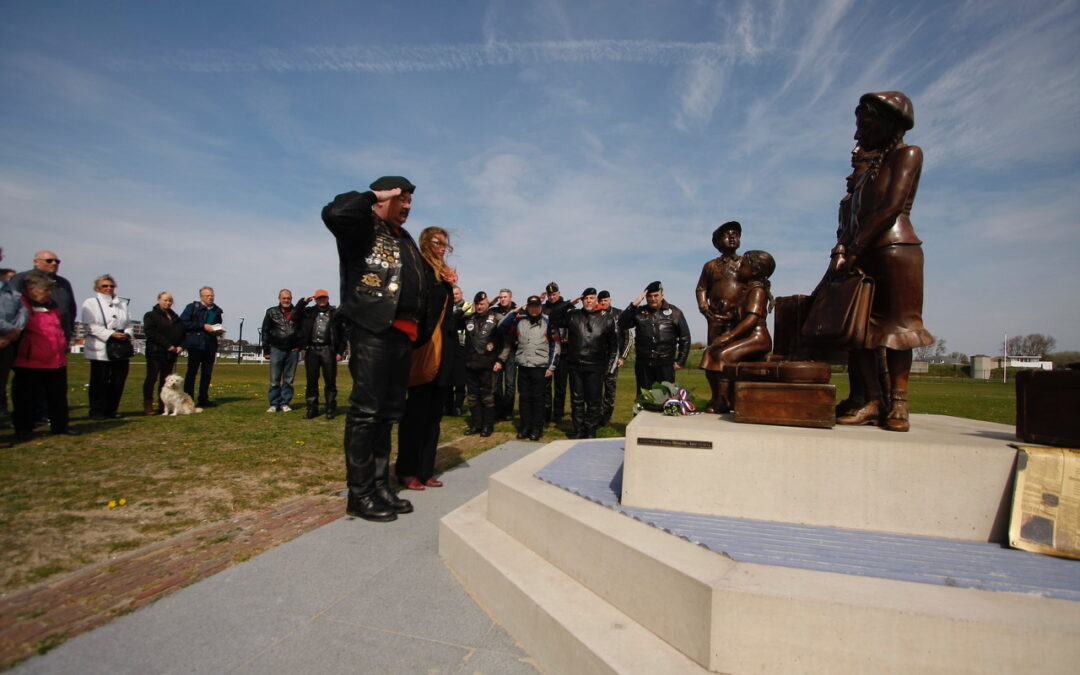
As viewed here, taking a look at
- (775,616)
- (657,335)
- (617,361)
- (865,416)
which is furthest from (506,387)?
(775,616)

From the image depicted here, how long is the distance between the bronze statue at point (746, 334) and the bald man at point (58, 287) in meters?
8.03

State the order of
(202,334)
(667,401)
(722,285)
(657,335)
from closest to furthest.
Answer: (667,401) → (722,285) → (657,335) → (202,334)

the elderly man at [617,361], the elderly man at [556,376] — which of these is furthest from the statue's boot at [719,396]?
the elderly man at [556,376]

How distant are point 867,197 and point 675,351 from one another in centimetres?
440

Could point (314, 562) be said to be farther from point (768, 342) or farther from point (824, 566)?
point (768, 342)

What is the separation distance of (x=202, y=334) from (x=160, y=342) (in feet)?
3.00

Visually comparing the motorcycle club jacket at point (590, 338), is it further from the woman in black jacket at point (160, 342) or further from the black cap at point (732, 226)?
the woman in black jacket at point (160, 342)

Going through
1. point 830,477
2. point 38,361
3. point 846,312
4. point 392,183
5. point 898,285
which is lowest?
point 830,477

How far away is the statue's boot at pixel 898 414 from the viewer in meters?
3.15

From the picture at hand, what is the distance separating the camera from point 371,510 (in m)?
3.72

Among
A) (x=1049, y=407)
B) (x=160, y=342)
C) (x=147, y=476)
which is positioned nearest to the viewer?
(x=1049, y=407)

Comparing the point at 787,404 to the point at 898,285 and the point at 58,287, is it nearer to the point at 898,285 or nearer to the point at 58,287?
the point at 898,285

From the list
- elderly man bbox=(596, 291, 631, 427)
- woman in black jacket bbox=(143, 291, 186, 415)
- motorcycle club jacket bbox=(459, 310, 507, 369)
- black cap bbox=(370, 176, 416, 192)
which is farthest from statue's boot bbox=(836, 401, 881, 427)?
woman in black jacket bbox=(143, 291, 186, 415)

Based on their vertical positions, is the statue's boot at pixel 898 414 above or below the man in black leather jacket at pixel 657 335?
below
